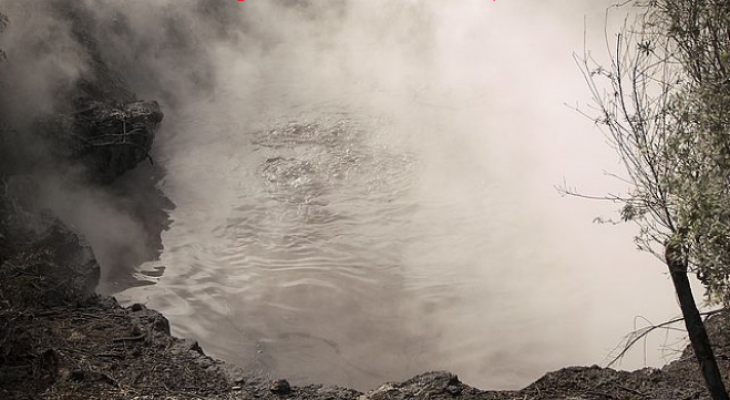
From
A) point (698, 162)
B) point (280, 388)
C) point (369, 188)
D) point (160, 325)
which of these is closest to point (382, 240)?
point (369, 188)

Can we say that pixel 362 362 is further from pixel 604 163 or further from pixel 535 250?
pixel 604 163

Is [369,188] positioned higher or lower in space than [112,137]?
higher

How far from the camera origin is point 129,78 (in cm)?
1062

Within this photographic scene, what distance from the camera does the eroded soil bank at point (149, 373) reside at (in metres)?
4.23

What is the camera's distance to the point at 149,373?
4547 mm

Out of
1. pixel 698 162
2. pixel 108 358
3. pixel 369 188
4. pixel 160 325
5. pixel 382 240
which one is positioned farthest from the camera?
pixel 369 188

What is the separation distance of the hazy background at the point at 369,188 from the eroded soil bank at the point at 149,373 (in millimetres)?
1204

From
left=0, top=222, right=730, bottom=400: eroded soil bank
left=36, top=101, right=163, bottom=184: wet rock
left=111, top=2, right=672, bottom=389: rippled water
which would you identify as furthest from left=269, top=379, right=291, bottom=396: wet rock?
left=36, top=101, right=163, bottom=184: wet rock

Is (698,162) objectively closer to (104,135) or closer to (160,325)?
(160,325)

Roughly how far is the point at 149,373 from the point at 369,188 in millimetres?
4995

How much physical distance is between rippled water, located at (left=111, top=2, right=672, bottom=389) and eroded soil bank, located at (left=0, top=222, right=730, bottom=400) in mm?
1160

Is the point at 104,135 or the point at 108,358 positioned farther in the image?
the point at 104,135

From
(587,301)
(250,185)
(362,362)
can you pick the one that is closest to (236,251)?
(250,185)

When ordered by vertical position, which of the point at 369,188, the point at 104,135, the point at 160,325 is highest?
the point at 369,188
